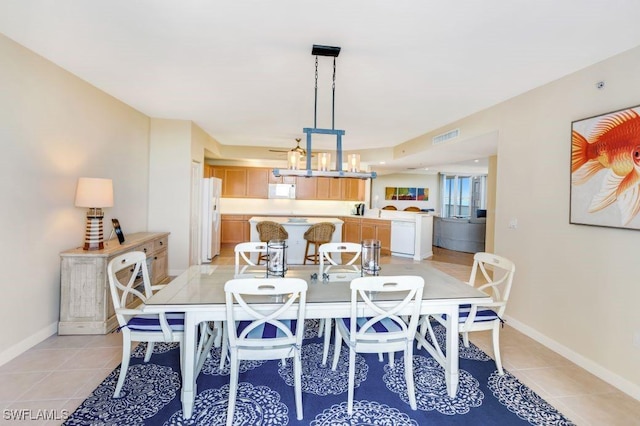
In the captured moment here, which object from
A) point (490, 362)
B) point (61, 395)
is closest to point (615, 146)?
Result: point (490, 362)

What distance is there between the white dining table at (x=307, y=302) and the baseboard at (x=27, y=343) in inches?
60.5

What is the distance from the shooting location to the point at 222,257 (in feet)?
22.3

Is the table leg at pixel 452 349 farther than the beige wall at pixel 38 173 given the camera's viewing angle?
No

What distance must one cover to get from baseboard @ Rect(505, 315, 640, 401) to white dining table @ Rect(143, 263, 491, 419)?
1.28 metres

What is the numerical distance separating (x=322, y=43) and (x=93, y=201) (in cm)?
262

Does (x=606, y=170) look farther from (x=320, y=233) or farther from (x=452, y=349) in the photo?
(x=320, y=233)

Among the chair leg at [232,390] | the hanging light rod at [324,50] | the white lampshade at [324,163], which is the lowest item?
the chair leg at [232,390]

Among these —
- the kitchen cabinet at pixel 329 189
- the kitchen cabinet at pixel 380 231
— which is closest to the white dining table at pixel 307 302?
the kitchen cabinet at pixel 380 231

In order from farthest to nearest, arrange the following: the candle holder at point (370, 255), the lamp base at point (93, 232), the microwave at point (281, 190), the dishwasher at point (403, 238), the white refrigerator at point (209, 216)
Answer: the microwave at point (281, 190) → the dishwasher at point (403, 238) → the white refrigerator at point (209, 216) → the lamp base at point (93, 232) → the candle holder at point (370, 255)

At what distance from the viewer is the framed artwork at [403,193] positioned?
11570 mm

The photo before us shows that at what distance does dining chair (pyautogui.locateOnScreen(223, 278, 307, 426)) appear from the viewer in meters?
1.82

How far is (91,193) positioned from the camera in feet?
10.1

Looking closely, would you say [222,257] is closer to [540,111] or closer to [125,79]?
[125,79]

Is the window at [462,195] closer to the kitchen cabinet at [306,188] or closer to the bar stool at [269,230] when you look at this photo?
the kitchen cabinet at [306,188]
